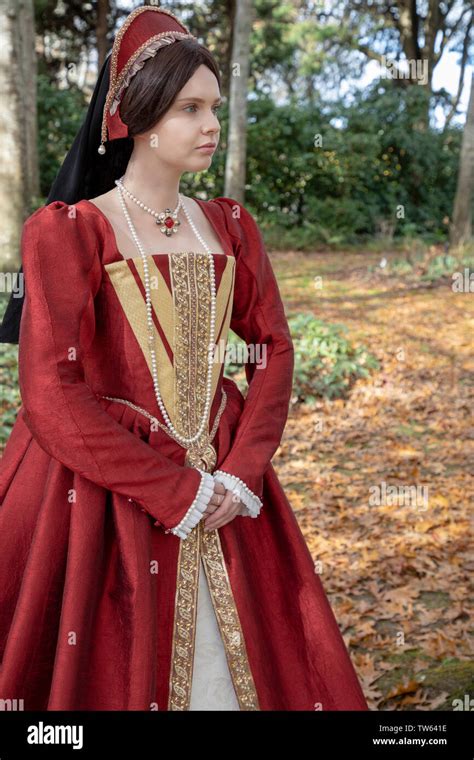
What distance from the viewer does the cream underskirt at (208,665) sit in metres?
1.96

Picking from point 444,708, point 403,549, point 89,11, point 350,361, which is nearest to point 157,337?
point 444,708

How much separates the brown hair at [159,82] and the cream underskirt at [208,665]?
3.59ft

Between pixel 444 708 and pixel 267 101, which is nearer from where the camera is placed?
pixel 444 708

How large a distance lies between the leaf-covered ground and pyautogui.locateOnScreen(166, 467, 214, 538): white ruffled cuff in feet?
5.29

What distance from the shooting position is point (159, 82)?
1854mm

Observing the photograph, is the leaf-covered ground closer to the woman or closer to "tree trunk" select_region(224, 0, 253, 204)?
the woman

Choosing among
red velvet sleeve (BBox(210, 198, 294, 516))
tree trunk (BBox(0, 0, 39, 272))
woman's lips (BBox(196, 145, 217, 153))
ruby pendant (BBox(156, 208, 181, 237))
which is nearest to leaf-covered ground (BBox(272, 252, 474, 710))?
red velvet sleeve (BBox(210, 198, 294, 516))

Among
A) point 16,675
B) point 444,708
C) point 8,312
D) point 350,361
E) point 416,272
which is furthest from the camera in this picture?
point 416,272

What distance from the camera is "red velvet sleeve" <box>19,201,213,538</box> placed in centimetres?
178

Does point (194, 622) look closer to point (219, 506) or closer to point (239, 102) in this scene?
point (219, 506)

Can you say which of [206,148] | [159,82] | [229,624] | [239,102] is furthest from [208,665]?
[239,102]

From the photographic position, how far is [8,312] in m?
2.09

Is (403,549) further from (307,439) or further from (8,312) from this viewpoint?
(8,312)

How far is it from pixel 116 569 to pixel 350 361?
17.7ft
